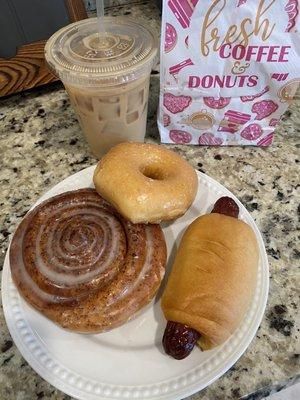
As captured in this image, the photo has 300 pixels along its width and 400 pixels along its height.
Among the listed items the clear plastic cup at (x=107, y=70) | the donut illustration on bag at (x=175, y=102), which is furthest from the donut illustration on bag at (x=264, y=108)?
the clear plastic cup at (x=107, y=70)

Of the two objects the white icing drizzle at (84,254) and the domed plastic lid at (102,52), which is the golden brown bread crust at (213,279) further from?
the domed plastic lid at (102,52)

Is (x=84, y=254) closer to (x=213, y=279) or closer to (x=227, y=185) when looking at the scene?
(x=213, y=279)

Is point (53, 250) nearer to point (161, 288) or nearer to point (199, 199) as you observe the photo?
point (161, 288)

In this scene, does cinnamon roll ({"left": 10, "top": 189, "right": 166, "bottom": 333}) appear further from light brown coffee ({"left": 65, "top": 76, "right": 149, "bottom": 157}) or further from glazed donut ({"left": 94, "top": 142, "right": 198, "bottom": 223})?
light brown coffee ({"left": 65, "top": 76, "right": 149, "bottom": 157})

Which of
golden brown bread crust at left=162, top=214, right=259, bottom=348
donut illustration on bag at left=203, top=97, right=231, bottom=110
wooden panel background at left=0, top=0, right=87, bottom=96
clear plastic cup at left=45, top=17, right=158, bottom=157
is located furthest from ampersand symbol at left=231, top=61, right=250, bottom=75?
wooden panel background at left=0, top=0, right=87, bottom=96

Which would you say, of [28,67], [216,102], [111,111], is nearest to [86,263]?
[111,111]

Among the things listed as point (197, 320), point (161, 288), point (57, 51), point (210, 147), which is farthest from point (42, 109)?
point (197, 320)
